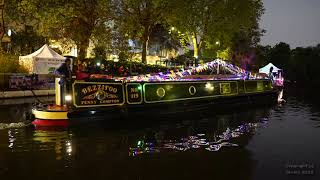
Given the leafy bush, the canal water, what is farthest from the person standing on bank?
the leafy bush

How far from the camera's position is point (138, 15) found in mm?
37125

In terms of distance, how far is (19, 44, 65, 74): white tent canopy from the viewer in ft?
90.5

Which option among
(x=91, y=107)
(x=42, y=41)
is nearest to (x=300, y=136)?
(x=91, y=107)

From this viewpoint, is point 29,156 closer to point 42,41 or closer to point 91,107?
point 91,107

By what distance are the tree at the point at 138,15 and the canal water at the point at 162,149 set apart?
72.7ft

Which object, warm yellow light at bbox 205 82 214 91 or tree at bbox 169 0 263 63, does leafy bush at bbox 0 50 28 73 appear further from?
tree at bbox 169 0 263 63

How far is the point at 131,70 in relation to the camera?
113 feet

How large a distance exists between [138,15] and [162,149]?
92.4ft

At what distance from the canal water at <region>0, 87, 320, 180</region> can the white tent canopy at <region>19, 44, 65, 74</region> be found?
12.0 metres

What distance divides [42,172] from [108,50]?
98.2ft

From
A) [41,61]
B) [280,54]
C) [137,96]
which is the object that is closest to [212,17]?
[41,61]

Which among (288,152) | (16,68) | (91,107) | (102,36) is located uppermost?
(102,36)

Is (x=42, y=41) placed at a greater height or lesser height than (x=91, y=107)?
greater

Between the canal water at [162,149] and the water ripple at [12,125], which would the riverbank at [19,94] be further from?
the water ripple at [12,125]
